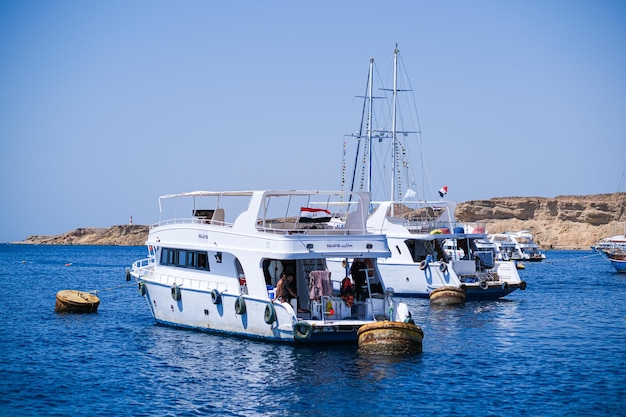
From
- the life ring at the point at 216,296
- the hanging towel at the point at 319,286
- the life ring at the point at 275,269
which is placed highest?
the life ring at the point at 275,269

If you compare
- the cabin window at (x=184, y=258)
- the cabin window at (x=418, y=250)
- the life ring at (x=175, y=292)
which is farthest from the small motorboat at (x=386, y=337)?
Answer: the cabin window at (x=418, y=250)

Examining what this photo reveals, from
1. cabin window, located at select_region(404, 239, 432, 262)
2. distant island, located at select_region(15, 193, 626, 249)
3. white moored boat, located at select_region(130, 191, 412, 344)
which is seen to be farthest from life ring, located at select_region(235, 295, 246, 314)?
distant island, located at select_region(15, 193, 626, 249)

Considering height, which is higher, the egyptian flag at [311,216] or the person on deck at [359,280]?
the egyptian flag at [311,216]

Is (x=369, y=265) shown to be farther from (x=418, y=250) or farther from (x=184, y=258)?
(x=418, y=250)

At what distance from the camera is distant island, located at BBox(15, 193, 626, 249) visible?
537 ft

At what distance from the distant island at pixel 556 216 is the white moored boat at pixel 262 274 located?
13929 centimetres

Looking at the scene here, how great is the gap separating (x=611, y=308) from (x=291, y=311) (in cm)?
2182

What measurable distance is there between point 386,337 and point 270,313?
12.0 ft

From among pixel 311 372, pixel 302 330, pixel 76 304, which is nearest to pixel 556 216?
pixel 76 304

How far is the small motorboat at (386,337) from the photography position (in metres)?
23.1

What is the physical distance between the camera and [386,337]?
75.8ft

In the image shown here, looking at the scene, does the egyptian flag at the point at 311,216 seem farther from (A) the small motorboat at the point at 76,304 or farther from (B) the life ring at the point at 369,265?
(A) the small motorboat at the point at 76,304

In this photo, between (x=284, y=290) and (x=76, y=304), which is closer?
(x=284, y=290)

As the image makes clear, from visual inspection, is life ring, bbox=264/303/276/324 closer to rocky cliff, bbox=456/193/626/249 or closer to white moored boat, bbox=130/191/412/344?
white moored boat, bbox=130/191/412/344
